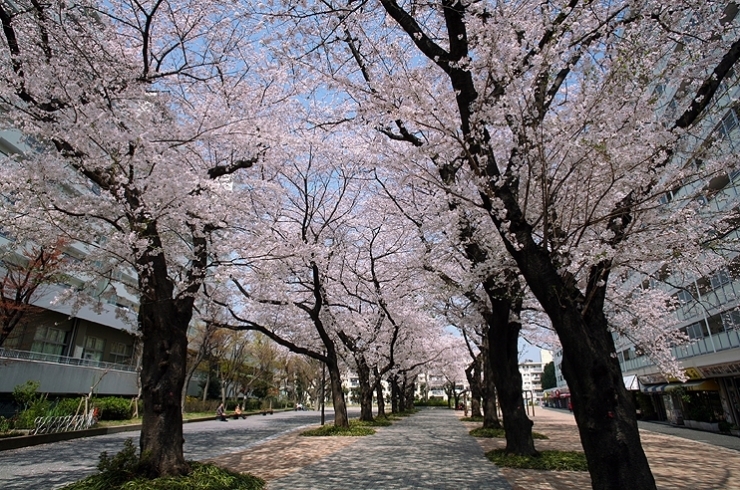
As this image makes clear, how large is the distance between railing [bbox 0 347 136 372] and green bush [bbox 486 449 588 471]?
19532mm

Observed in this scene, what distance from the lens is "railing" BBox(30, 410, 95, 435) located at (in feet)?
43.1

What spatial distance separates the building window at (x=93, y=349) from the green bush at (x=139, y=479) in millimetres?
23636

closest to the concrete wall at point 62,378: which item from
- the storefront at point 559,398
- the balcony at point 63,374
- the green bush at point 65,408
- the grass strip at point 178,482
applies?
the balcony at point 63,374

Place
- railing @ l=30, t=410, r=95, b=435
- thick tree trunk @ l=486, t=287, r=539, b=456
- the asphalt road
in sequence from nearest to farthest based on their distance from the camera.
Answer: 1. the asphalt road
2. thick tree trunk @ l=486, t=287, r=539, b=456
3. railing @ l=30, t=410, r=95, b=435

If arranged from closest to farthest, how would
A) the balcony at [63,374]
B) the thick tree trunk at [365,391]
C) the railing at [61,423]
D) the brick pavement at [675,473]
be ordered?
the brick pavement at [675,473], the railing at [61,423], the balcony at [63,374], the thick tree trunk at [365,391]

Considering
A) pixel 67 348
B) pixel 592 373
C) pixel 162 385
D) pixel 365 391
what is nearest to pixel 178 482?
pixel 162 385

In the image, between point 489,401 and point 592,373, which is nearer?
point 592,373

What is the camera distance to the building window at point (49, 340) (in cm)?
2211

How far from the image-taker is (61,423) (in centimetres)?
1406

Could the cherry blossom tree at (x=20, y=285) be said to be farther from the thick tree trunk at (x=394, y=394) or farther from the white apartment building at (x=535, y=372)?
the white apartment building at (x=535, y=372)

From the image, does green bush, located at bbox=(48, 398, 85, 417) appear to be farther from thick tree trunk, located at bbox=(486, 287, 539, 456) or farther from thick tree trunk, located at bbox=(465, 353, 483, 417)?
thick tree trunk, located at bbox=(465, 353, 483, 417)

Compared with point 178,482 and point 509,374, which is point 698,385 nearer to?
point 509,374

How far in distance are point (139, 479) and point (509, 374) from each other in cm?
730

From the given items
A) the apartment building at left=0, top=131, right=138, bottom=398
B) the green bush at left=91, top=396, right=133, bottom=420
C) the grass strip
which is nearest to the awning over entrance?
the grass strip
